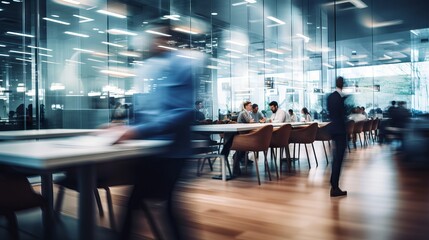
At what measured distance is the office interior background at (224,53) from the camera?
5730 millimetres

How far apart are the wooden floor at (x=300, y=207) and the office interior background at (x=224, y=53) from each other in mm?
2258

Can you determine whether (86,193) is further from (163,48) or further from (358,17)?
(358,17)

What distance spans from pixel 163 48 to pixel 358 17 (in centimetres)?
1345

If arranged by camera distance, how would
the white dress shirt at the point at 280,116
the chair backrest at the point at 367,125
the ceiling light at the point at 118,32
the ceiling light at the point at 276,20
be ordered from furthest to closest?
1. the ceiling light at the point at 276,20
2. the chair backrest at the point at 367,125
3. the white dress shirt at the point at 280,116
4. the ceiling light at the point at 118,32

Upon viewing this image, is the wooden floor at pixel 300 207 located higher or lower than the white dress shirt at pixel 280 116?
lower

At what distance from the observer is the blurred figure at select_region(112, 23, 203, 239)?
1688 mm

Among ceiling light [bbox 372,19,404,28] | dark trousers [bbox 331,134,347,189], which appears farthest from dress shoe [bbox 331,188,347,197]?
ceiling light [bbox 372,19,404,28]

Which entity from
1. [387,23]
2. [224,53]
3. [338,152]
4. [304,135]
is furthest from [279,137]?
[387,23]

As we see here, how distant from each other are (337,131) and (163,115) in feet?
9.73

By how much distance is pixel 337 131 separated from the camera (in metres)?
4.11

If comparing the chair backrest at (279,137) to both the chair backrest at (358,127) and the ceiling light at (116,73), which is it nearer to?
the ceiling light at (116,73)

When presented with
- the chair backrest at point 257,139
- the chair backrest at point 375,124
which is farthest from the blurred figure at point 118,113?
the chair backrest at point 375,124

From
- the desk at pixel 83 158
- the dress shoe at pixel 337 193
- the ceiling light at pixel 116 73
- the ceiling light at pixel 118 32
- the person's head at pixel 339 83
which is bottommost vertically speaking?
the dress shoe at pixel 337 193

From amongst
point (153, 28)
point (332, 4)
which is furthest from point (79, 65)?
point (332, 4)
